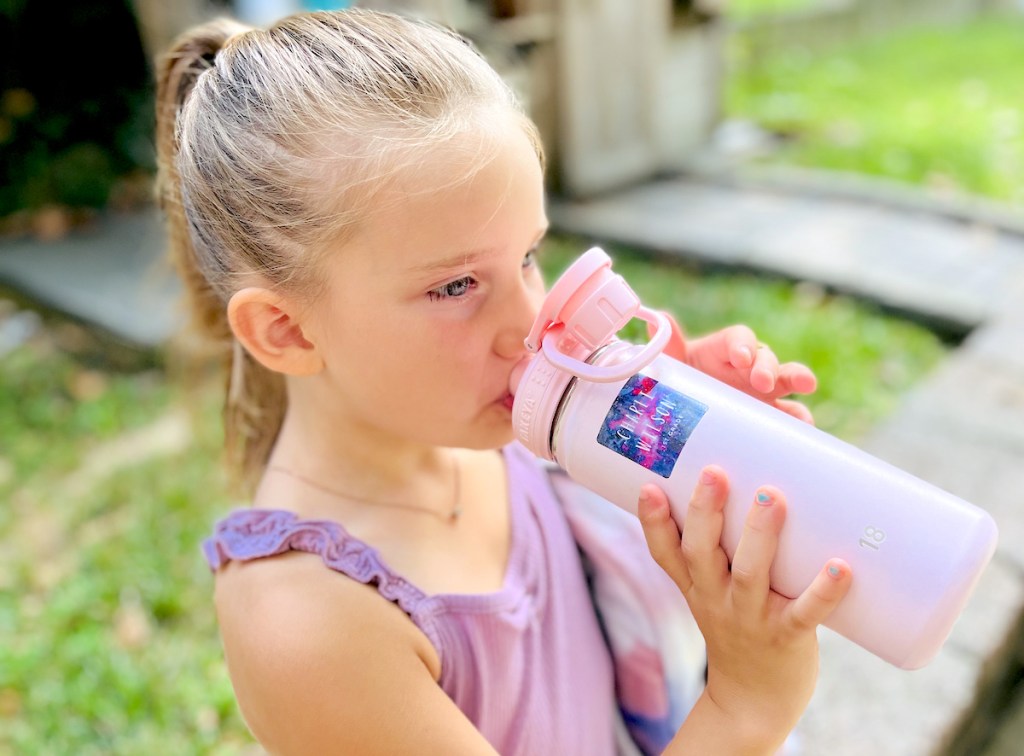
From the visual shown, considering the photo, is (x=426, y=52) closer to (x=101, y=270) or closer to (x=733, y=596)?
(x=733, y=596)

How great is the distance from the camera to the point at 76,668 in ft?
7.55

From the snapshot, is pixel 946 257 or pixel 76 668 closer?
pixel 76 668

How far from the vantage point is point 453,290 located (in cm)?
103

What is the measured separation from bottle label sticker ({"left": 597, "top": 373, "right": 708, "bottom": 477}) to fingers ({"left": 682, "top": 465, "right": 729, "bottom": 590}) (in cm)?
5

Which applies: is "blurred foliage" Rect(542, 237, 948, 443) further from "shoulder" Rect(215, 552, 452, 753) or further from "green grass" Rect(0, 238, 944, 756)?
"shoulder" Rect(215, 552, 452, 753)

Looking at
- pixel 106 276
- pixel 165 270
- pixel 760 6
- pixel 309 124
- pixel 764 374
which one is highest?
pixel 309 124

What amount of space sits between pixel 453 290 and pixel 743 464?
1.21 ft

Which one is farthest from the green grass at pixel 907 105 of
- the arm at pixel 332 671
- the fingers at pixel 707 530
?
the arm at pixel 332 671

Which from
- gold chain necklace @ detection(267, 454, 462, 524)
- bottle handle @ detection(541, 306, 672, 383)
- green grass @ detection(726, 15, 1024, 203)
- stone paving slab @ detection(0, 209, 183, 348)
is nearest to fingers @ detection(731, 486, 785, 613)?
bottle handle @ detection(541, 306, 672, 383)

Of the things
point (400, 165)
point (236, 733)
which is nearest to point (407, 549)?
point (400, 165)

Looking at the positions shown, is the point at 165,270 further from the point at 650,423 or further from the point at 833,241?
the point at 833,241

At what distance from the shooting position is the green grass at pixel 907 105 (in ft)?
17.4

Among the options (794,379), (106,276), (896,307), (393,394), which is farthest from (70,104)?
(794,379)

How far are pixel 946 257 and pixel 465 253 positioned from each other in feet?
12.1
